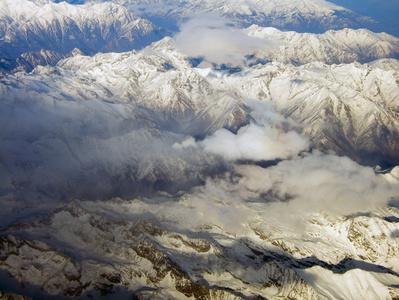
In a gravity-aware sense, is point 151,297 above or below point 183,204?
above

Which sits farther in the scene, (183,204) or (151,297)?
(183,204)

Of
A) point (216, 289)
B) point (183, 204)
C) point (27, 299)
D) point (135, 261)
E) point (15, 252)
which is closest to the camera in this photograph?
point (27, 299)

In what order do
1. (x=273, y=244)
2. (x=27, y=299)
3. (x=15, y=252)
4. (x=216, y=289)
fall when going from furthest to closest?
(x=273, y=244)
(x=15, y=252)
(x=216, y=289)
(x=27, y=299)

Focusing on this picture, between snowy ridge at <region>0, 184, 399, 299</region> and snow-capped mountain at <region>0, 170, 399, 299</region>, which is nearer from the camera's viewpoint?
snow-capped mountain at <region>0, 170, 399, 299</region>

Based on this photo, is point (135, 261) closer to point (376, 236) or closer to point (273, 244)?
point (273, 244)

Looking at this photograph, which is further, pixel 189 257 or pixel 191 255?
pixel 191 255

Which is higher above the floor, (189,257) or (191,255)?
(189,257)

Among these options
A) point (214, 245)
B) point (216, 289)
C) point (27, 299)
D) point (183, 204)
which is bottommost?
point (183, 204)

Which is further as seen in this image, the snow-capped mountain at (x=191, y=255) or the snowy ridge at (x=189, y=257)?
the snowy ridge at (x=189, y=257)

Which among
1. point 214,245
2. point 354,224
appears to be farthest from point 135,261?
point 354,224
